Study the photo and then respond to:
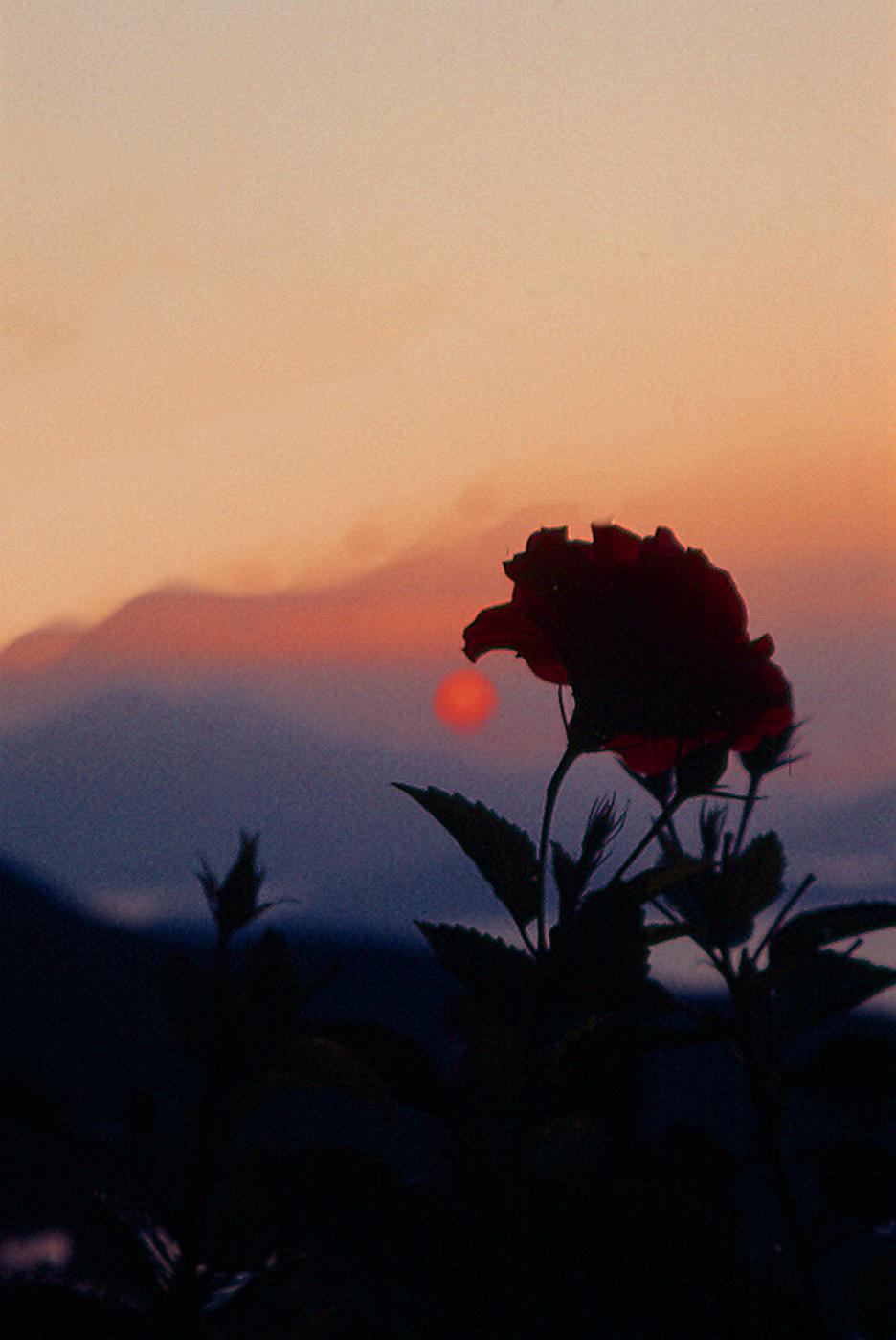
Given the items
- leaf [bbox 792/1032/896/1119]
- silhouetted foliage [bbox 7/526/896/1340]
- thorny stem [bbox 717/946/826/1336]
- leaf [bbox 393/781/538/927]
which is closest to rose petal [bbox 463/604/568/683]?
silhouetted foliage [bbox 7/526/896/1340]

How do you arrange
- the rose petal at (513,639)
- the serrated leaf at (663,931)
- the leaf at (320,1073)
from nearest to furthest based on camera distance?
the leaf at (320,1073) → the serrated leaf at (663,931) → the rose petal at (513,639)

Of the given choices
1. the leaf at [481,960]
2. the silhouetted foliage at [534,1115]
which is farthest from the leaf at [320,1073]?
the leaf at [481,960]

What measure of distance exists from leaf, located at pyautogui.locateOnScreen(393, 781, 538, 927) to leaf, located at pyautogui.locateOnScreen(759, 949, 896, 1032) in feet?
0.85

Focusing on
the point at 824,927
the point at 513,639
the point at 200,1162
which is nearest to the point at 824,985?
the point at 824,927

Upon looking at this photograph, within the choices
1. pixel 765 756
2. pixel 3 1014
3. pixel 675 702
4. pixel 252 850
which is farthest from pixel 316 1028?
pixel 3 1014

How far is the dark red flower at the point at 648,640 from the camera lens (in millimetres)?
710

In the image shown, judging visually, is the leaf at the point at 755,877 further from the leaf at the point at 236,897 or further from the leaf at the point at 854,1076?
the leaf at the point at 236,897

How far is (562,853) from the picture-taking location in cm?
68

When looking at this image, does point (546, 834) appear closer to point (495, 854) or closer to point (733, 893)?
point (495, 854)

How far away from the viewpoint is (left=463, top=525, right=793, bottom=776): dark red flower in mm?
710

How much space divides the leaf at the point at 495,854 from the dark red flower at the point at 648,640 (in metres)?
0.08

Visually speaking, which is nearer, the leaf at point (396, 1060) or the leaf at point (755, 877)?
the leaf at point (396, 1060)

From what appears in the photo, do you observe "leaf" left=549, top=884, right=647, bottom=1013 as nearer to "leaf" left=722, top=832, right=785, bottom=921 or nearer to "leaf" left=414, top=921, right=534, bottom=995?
"leaf" left=414, top=921, right=534, bottom=995

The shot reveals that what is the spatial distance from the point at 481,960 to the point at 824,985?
1.00ft
